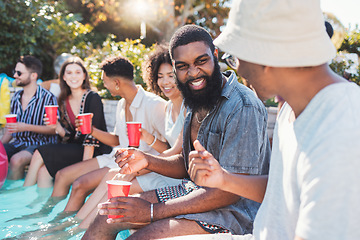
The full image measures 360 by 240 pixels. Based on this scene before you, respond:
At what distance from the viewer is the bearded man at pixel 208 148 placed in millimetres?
2330

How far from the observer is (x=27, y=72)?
645cm

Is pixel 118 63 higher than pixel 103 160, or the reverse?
pixel 118 63

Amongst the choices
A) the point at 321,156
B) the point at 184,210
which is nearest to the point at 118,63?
the point at 184,210

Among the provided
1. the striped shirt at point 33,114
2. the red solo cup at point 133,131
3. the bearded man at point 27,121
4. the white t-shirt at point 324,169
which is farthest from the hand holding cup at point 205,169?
the striped shirt at point 33,114

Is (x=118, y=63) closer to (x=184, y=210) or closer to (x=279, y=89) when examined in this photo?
(x=184, y=210)

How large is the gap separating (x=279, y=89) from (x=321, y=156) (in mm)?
421

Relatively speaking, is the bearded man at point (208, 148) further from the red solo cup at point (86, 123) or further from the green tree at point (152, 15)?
the green tree at point (152, 15)

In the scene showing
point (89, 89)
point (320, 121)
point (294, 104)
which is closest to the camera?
point (320, 121)

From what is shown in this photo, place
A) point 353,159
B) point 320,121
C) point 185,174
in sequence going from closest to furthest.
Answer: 1. point 353,159
2. point 320,121
3. point 185,174

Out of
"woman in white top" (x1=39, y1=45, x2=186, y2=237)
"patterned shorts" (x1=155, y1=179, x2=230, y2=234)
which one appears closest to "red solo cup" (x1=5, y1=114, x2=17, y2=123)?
"woman in white top" (x1=39, y1=45, x2=186, y2=237)

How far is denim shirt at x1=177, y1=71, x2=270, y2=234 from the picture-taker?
7.50ft

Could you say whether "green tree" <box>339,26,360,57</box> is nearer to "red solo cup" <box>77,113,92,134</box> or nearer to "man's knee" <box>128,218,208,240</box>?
"red solo cup" <box>77,113,92,134</box>

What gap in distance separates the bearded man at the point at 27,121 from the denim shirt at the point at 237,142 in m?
4.16

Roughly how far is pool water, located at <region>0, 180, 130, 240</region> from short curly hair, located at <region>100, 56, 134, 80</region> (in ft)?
6.26
